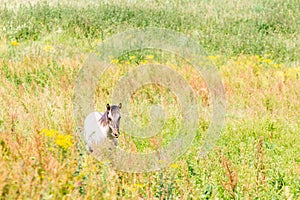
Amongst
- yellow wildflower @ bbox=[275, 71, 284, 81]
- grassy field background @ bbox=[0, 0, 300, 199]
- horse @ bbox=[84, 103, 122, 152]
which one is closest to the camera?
grassy field background @ bbox=[0, 0, 300, 199]

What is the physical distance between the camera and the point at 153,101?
6.76m

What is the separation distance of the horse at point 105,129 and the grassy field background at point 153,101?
0.79 ft

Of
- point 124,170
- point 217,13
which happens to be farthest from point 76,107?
point 217,13

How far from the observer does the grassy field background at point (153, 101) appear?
3.57 meters

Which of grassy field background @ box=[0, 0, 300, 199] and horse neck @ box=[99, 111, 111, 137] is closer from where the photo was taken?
Answer: grassy field background @ box=[0, 0, 300, 199]

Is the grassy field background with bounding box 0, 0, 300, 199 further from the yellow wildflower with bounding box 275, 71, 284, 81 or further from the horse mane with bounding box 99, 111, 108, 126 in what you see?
the horse mane with bounding box 99, 111, 108, 126

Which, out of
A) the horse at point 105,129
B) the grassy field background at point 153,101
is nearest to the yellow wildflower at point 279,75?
the grassy field background at point 153,101

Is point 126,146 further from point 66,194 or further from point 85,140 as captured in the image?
point 66,194

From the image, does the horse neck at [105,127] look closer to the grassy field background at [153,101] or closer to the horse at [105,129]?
the horse at [105,129]

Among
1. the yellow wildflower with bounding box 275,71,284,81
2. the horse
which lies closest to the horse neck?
the horse

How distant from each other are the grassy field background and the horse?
9.5 inches

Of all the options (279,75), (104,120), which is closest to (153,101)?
(104,120)

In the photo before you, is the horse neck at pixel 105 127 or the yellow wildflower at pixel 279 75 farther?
the yellow wildflower at pixel 279 75

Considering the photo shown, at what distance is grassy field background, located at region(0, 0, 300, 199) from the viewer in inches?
140
